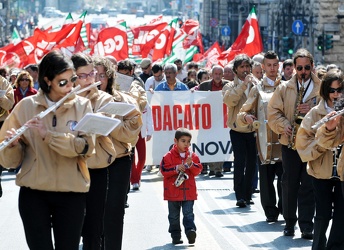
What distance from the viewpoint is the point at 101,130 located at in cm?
870

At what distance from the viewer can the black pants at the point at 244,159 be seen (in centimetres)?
1642

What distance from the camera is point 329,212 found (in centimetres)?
1112

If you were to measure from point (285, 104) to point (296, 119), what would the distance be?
0.21 meters

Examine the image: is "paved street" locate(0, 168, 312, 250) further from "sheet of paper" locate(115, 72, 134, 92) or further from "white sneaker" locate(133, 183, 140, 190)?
"sheet of paper" locate(115, 72, 134, 92)

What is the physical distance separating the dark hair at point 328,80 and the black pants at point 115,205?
1.80 metres

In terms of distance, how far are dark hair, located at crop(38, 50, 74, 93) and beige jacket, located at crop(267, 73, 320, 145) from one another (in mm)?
4733

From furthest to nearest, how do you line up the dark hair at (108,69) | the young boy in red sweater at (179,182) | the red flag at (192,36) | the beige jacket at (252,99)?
the red flag at (192,36)
the beige jacket at (252,99)
the young boy in red sweater at (179,182)
the dark hair at (108,69)

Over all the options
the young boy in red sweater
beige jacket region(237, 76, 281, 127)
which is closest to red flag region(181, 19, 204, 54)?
beige jacket region(237, 76, 281, 127)

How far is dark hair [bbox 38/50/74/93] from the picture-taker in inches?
343

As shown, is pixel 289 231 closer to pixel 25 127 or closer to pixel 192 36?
pixel 25 127

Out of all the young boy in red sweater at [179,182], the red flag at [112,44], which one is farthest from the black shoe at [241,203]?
the red flag at [112,44]

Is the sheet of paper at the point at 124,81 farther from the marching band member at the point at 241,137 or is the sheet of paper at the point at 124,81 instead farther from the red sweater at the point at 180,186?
the marching band member at the point at 241,137

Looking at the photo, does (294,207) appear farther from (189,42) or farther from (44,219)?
(189,42)

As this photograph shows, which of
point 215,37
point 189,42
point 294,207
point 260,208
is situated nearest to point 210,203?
point 260,208
